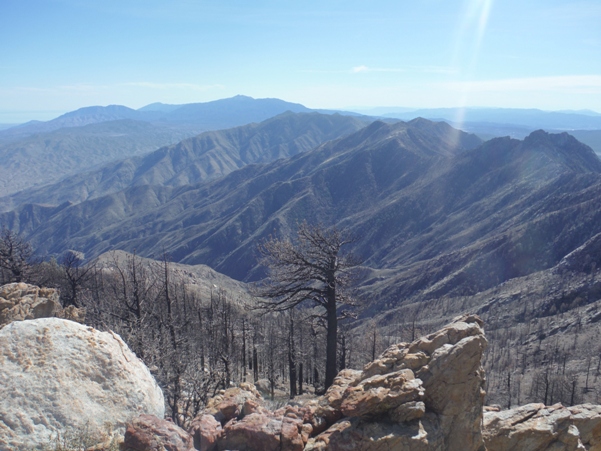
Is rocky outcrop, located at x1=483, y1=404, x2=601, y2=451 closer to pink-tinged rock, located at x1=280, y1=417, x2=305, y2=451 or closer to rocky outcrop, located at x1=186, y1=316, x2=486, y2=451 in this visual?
rocky outcrop, located at x1=186, y1=316, x2=486, y2=451

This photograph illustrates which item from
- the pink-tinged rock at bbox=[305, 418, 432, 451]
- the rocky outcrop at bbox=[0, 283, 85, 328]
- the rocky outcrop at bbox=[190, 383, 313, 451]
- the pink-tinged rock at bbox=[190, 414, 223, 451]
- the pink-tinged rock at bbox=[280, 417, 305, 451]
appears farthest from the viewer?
the rocky outcrop at bbox=[0, 283, 85, 328]

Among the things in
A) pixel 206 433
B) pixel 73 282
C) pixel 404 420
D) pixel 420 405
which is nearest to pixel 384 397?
pixel 404 420

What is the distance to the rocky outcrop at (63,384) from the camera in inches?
303

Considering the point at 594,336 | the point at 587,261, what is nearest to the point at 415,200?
the point at 587,261

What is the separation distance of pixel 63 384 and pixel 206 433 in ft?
10.3

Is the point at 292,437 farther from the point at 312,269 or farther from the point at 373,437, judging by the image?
the point at 312,269

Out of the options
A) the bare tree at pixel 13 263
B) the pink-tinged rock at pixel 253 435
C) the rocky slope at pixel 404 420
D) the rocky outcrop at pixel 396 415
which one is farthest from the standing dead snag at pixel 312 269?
the bare tree at pixel 13 263

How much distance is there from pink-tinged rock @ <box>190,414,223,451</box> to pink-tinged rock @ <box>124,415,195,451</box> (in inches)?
16.2

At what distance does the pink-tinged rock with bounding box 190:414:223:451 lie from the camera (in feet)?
26.1

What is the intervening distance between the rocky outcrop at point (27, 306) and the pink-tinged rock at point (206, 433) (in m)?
12.6

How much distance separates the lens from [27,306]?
18.4m

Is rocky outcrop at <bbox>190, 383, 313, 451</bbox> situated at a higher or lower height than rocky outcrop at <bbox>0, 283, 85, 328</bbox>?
higher

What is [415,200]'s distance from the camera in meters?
195

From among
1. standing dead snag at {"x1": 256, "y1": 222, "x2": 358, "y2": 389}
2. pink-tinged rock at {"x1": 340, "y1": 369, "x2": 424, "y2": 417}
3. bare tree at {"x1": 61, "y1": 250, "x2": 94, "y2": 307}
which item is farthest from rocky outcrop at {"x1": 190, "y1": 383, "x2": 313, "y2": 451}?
bare tree at {"x1": 61, "y1": 250, "x2": 94, "y2": 307}
